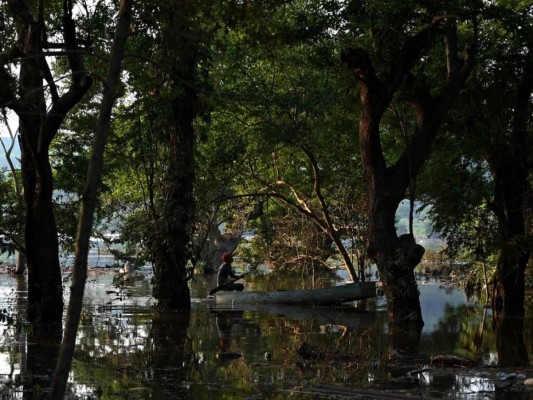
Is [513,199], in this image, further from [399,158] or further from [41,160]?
[41,160]

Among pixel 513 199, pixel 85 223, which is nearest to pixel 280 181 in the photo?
pixel 513 199

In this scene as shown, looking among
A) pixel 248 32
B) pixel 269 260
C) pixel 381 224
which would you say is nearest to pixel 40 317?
pixel 381 224

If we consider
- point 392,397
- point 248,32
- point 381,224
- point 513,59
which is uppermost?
point 513,59

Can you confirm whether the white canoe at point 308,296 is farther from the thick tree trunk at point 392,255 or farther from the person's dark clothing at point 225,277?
the thick tree trunk at point 392,255

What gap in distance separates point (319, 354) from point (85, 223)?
7028 millimetres

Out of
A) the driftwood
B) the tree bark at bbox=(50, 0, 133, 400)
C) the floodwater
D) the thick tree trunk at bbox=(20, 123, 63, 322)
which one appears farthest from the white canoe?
the tree bark at bbox=(50, 0, 133, 400)

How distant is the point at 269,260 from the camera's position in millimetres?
34125

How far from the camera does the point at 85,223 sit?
7.87 meters

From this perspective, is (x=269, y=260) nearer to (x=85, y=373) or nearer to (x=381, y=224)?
(x=381, y=224)

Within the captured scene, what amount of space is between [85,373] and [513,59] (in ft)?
48.8

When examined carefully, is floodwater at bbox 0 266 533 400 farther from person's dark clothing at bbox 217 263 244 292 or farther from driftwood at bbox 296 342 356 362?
person's dark clothing at bbox 217 263 244 292

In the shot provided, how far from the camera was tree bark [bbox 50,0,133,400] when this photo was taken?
766cm

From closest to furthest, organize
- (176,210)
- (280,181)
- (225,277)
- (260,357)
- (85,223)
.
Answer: (85,223), (260,357), (176,210), (225,277), (280,181)

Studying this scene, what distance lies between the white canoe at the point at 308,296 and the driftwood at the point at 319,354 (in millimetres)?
10280
